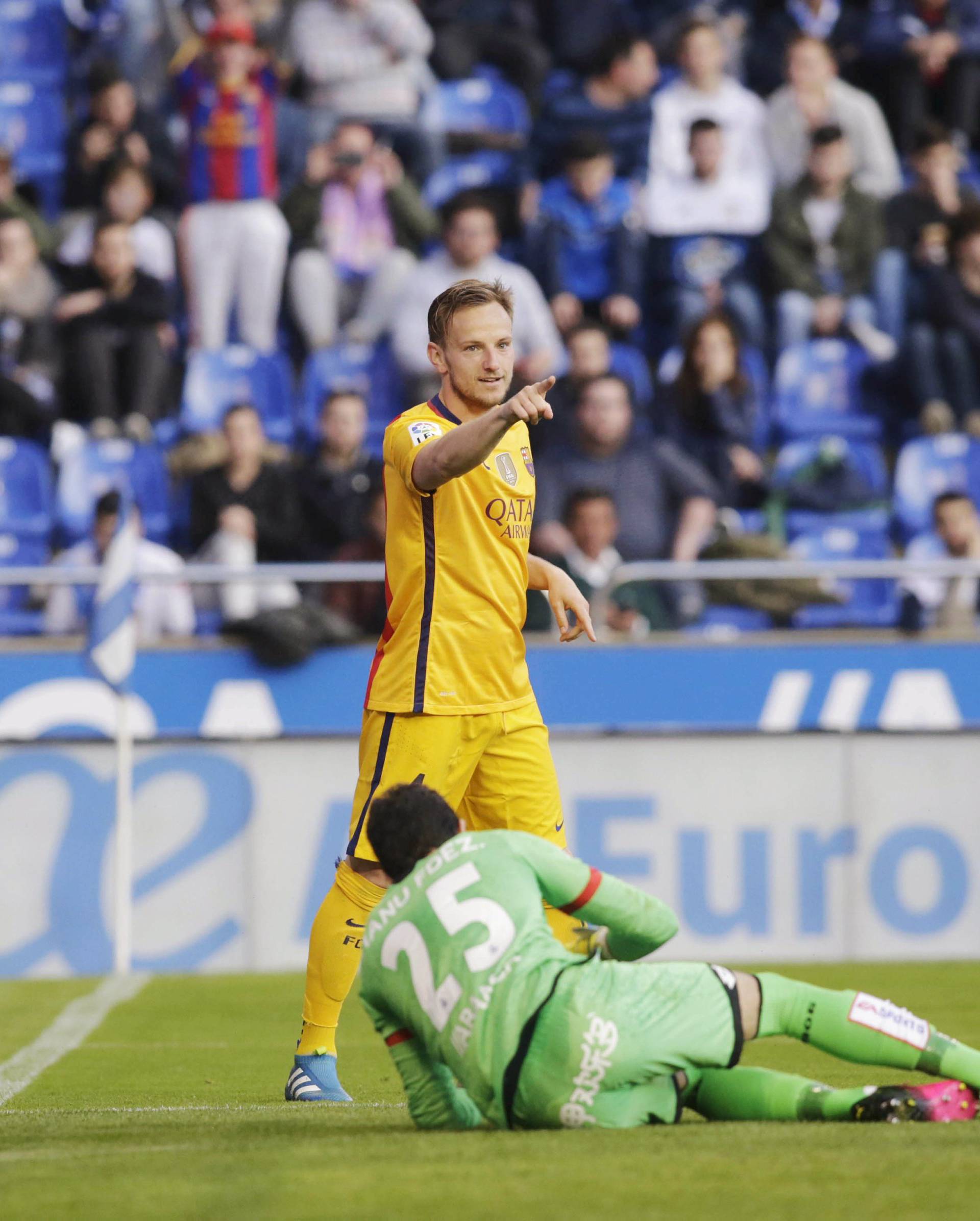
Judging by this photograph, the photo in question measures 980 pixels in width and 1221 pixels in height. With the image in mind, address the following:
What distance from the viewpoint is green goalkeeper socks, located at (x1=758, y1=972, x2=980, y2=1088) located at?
14.2 feet

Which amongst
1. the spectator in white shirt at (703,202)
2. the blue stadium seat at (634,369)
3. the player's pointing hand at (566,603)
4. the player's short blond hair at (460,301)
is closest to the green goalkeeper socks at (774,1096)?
the player's pointing hand at (566,603)

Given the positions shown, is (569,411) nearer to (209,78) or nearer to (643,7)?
(209,78)

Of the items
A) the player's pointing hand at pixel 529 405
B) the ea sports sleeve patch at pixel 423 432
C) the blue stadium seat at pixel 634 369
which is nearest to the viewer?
the player's pointing hand at pixel 529 405

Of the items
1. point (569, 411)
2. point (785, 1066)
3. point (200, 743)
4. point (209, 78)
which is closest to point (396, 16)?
point (209, 78)

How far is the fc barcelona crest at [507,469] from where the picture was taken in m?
5.52

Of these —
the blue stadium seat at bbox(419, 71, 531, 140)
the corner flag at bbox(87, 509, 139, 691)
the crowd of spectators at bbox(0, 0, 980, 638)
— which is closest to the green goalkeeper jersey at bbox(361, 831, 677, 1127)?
the corner flag at bbox(87, 509, 139, 691)

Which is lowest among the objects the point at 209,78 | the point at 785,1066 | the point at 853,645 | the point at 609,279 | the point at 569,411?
the point at 785,1066

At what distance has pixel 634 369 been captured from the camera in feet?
43.6

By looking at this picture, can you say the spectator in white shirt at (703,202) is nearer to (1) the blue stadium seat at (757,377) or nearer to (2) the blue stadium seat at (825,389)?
(1) the blue stadium seat at (757,377)

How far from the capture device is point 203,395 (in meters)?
13.4

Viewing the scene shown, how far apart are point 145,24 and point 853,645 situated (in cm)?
802

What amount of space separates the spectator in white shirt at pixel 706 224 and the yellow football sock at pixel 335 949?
8773 millimetres

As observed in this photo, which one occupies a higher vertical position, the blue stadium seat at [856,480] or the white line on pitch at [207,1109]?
the blue stadium seat at [856,480]

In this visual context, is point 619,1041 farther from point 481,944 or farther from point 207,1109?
point 207,1109
